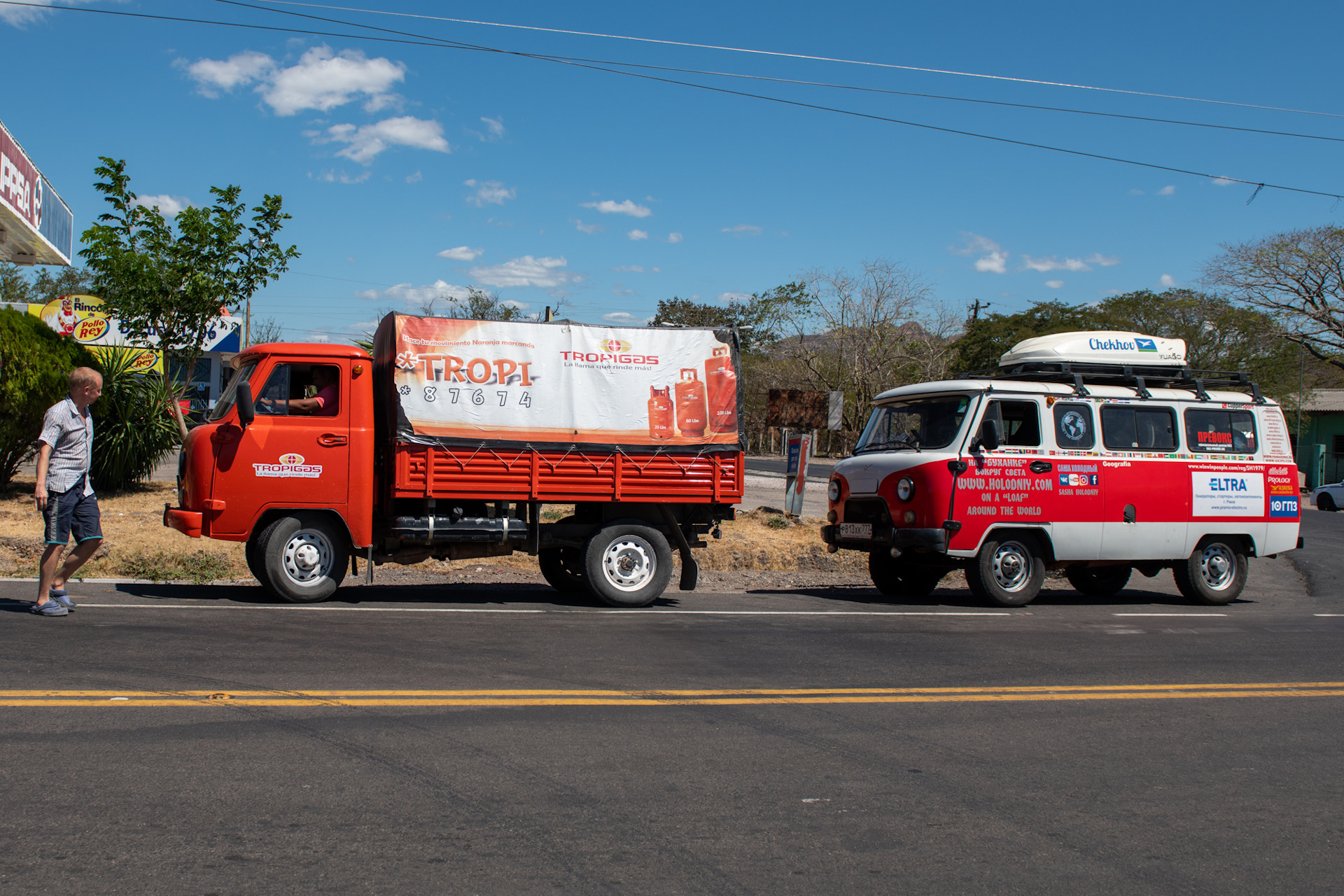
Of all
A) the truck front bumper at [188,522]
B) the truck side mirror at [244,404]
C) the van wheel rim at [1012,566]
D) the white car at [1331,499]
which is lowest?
the van wheel rim at [1012,566]

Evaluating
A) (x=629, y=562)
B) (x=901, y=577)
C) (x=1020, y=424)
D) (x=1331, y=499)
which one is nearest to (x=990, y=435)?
(x=1020, y=424)

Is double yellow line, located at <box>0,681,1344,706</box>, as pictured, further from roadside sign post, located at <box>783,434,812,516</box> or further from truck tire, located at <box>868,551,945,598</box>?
roadside sign post, located at <box>783,434,812,516</box>

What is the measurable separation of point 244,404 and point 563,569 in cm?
370

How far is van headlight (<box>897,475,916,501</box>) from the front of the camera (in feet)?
37.0

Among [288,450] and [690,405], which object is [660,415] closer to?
[690,405]

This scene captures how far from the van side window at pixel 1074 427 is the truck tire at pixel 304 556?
757 cm

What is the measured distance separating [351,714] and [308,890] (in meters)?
2.18

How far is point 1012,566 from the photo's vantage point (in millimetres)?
11539

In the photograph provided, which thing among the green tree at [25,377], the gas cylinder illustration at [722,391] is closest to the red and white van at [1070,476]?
the gas cylinder illustration at [722,391]

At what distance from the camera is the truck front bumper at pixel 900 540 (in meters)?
11.0

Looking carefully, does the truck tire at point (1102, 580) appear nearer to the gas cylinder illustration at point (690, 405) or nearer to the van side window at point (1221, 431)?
the van side window at point (1221, 431)

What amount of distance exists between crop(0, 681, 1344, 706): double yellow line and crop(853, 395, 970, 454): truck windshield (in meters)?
4.70

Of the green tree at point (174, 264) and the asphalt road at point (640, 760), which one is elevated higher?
the green tree at point (174, 264)

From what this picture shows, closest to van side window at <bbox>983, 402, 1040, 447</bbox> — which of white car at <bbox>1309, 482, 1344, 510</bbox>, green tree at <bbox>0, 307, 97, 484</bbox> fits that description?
green tree at <bbox>0, 307, 97, 484</bbox>
